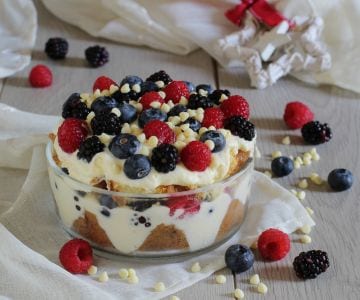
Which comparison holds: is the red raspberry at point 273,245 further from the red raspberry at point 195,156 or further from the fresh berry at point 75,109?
the fresh berry at point 75,109

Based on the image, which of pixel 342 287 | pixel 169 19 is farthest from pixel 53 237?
pixel 169 19

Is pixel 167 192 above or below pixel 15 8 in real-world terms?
above

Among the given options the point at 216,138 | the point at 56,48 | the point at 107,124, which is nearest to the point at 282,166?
the point at 216,138

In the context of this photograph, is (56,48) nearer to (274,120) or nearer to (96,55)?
(96,55)

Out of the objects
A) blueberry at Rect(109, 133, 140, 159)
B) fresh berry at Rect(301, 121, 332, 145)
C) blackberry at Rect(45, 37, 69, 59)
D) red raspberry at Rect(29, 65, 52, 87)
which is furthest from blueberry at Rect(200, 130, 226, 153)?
blackberry at Rect(45, 37, 69, 59)

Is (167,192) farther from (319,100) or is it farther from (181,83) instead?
(319,100)

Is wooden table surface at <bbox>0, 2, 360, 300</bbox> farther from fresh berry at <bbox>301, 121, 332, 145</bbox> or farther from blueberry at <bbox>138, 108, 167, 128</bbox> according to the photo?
blueberry at <bbox>138, 108, 167, 128</bbox>

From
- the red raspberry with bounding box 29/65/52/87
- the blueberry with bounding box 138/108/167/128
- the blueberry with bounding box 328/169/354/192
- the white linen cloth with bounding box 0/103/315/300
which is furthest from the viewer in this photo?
the red raspberry with bounding box 29/65/52/87
